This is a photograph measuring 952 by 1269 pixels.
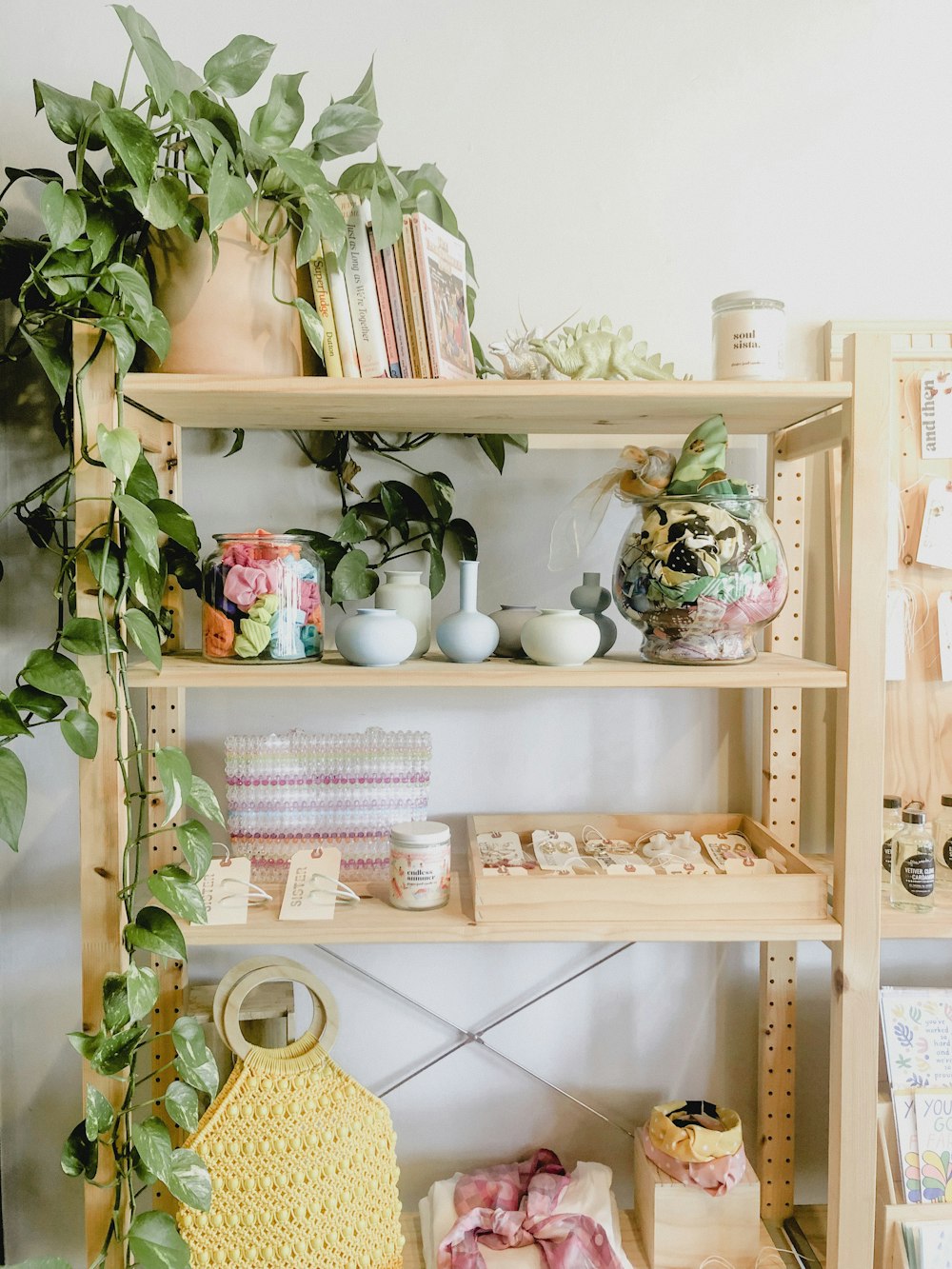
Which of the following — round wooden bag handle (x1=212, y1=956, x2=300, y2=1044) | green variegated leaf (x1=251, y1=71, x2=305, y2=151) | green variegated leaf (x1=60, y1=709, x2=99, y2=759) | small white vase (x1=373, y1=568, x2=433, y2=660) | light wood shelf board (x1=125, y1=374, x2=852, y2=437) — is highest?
green variegated leaf (x1=251, y1=71, x2=305, y2=151)

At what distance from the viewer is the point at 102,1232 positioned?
3.74ft

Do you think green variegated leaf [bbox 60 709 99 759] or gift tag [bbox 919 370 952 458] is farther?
gift tag [bbox 919 370 952 458]

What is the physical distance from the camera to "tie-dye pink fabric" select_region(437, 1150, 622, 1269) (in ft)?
4.09

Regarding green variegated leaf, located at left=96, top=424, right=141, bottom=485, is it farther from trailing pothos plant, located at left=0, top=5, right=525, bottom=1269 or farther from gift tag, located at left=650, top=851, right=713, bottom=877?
gift tag, located at left=650, top=851, right=713, bottom=877

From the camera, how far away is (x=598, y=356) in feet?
3.90

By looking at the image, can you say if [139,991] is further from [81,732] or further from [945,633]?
[945,633]

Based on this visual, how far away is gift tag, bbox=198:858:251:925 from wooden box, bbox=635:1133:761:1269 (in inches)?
27.6

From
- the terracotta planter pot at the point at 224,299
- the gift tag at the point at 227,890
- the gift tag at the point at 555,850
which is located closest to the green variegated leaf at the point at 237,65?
the terracotta planter pot at the point at 224,299

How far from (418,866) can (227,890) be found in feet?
0.83

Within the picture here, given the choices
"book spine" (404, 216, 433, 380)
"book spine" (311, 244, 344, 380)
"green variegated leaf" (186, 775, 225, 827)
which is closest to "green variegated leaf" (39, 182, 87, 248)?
"book spine" (311, 244, 344, 380)

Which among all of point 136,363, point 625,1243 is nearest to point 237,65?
point 136,363

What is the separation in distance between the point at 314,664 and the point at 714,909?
596mm

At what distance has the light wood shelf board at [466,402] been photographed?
3.61 feet

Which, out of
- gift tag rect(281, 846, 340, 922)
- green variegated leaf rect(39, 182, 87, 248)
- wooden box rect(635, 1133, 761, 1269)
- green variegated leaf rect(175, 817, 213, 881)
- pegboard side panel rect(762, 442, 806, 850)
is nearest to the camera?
green variegated leaf rect(39, 182, 87, 248)
